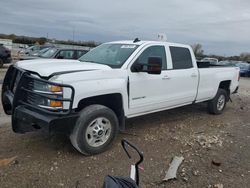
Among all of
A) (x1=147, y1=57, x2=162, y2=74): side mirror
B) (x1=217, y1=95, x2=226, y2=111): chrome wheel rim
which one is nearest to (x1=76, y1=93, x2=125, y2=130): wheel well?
(x1=147, y1=57, x2=162, y2=74): side mirror

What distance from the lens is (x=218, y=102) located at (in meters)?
7.68

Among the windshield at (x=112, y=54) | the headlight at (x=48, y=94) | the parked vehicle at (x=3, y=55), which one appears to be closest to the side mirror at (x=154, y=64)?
the windshield at (x=112, y=54)

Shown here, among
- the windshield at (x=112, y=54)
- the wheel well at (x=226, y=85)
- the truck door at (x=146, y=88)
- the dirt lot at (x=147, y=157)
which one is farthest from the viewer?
the wheel well at (x=226, y=85)

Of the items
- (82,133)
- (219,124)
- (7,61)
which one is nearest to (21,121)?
(82,133)

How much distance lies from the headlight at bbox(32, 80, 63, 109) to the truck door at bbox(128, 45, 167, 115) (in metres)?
1.40

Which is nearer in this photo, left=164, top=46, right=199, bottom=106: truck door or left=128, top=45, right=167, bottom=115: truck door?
left=128, top=45, right=167, bottom=115: truck door

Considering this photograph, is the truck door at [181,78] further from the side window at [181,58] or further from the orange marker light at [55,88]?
the orange marker light at [55,88]

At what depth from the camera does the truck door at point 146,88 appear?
4.93 metres

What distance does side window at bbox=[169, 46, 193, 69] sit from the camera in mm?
6008

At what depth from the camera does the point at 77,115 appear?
13.4 feet

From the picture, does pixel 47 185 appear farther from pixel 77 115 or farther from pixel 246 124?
pixel 246 124

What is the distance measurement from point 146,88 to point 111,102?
76 centimetres

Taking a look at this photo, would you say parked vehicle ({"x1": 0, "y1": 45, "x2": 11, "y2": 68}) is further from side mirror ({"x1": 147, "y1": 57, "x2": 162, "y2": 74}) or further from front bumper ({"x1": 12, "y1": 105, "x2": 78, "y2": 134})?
side mirror ({"x1": 147, "y1": 57, "x2": 162, "y2": 74})

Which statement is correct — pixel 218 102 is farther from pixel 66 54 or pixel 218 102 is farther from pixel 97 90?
pixel 66 54
